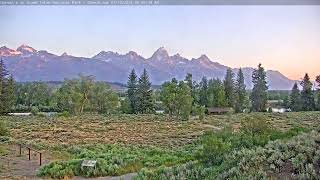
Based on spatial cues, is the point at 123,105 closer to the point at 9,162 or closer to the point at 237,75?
the point at 237,75

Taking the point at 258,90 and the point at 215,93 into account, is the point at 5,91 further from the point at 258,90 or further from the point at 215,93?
the point at 258,90

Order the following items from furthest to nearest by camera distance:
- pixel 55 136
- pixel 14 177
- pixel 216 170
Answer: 1. pixel 55 136
2. pixel 14 177
3. pixel 216 170

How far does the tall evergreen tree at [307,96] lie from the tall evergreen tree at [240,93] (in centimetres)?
609

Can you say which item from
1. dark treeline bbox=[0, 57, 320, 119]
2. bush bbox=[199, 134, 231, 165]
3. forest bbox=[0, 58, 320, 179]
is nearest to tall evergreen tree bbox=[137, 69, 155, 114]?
dark treeline bbox=[0, 57, 320, 119]

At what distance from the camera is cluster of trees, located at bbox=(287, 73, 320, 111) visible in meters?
37.7

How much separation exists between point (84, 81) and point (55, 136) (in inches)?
887

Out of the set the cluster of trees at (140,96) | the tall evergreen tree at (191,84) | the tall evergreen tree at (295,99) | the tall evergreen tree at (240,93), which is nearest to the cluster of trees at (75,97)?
the cluster of trees at (140,96)

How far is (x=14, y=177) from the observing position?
859 cm

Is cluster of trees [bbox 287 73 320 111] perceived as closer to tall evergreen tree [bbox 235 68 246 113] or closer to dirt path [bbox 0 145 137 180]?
tall evergreen tree [bbox 235 68 246 113]

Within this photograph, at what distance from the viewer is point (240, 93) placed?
41969 mm

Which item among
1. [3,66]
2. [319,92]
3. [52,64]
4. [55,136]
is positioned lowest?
[55,136]

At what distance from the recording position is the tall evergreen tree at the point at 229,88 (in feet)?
135

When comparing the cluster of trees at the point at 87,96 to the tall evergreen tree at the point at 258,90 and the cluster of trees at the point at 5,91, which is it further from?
the tall evergreen tree at the point at 258,90

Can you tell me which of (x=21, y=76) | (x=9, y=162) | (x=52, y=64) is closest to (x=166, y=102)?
(x=9, y=162)
